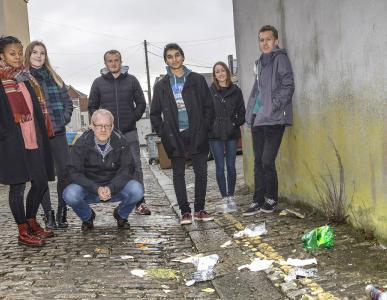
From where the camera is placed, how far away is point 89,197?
221 inches

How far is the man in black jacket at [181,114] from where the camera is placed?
564 cm

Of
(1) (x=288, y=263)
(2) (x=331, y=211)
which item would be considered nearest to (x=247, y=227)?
(2) (x=331, y=211)

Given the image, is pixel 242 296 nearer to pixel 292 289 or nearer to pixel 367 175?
pixel 292 289

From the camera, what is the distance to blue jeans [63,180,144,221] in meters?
5.47

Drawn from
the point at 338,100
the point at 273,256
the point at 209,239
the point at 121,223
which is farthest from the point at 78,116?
the point at 273,256

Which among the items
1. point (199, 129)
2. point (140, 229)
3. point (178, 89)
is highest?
point (178, 89)

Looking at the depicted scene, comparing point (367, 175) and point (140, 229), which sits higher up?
point (367, 175)

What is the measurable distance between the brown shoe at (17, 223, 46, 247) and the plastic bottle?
3133 millimetres

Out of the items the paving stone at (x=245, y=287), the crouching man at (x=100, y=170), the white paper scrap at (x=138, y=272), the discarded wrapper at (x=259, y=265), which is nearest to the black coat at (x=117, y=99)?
the crouching man at (x=100, y=170)

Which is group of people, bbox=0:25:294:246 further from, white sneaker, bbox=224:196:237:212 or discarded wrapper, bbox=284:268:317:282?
discarded wrapper, bbox=284:268:317:282

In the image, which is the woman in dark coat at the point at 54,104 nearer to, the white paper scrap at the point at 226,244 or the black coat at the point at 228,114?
the black coat at the point at 228,114

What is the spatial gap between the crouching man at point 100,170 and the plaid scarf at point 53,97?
387 millimetres

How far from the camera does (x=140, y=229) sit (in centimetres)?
589

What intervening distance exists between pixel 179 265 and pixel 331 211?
171 centimetres
